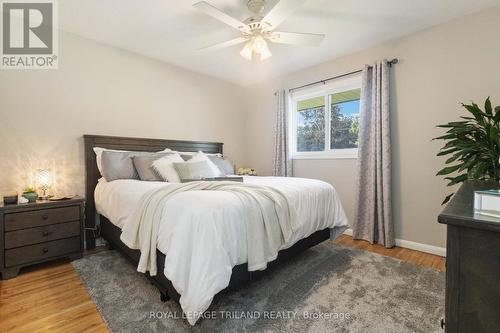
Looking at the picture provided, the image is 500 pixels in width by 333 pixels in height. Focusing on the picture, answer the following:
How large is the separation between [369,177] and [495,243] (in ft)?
8.71

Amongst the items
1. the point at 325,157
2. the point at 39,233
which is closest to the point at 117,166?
the point at 39,233

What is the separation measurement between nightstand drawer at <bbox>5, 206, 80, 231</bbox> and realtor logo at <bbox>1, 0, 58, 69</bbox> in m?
1.54

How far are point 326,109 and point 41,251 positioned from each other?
3859 mm

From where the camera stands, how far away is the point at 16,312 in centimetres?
163

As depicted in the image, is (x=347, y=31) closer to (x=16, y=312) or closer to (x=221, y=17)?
(x=221, y=17)

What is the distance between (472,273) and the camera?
0.57 metres

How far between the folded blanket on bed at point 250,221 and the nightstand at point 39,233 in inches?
39.4

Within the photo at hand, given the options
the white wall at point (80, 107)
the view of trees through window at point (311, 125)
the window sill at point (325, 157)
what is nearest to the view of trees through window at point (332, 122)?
the view of trees through window at point (311, 125)

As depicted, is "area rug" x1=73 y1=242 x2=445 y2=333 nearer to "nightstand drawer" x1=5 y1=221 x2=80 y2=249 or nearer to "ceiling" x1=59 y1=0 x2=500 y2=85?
"nightstand drawer" x1=5 y1=221 x2=80 y2=249

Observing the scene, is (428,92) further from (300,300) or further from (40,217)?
(40,217)

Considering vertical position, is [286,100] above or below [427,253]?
above

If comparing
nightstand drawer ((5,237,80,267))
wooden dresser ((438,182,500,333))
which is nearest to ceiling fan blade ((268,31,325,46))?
wooden dresser ((438,182,500,333))

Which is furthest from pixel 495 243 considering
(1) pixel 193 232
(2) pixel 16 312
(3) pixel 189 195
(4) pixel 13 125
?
(4) pixel 13 125

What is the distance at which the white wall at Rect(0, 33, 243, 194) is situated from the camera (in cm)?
244
